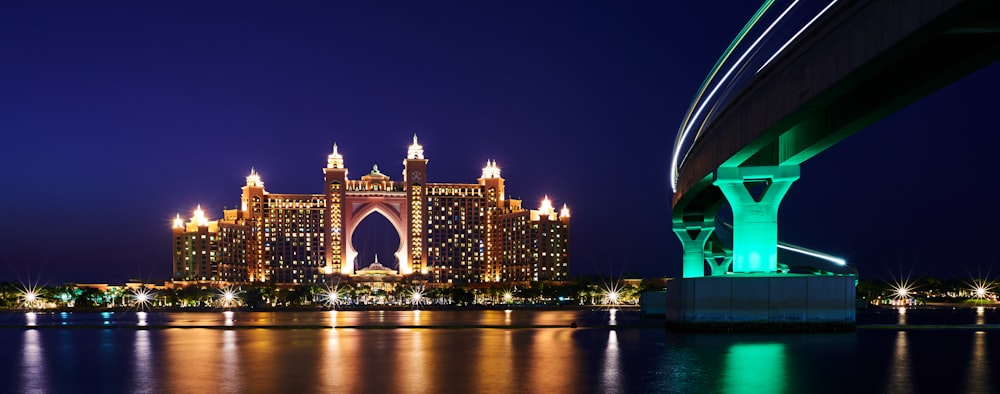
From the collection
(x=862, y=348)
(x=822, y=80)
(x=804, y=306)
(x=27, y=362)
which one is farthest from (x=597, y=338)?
(x=27, y=362)

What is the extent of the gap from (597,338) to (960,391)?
2201 centimetres

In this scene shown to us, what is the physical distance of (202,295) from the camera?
541 feet

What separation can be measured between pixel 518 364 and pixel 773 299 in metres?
14.2

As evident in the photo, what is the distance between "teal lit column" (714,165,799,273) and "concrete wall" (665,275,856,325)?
70cm

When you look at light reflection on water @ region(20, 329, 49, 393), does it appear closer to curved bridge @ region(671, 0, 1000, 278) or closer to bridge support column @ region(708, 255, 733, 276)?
curved bridge @ region(671, 0, 1000, 278)

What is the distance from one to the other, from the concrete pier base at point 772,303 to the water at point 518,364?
597 mm

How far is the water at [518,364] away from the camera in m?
22.3

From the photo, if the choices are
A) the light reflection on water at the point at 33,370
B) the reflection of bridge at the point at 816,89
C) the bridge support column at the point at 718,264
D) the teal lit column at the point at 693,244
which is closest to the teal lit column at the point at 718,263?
the bridge support column at the point at 718,264

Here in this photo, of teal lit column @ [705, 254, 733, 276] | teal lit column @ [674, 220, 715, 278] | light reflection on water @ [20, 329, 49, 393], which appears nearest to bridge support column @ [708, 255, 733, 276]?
teal lit column @ [705, 254, 733, 276]

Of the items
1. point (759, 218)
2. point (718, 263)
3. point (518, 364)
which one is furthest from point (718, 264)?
point (518, 364)

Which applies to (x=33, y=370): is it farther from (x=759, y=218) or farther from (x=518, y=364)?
(x=759, y=218)

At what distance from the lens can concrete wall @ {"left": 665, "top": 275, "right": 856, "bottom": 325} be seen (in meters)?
37.3

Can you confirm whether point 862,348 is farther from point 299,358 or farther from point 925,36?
point 299,358

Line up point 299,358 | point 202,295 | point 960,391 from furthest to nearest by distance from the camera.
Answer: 1. point 202,295
2. point 299,358
3. point 960,391
